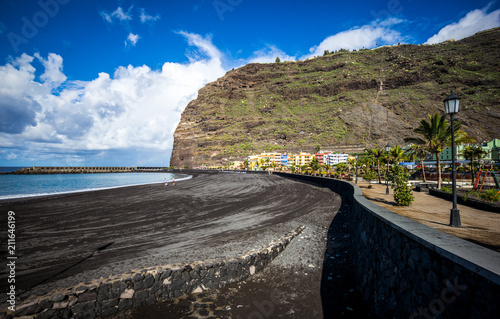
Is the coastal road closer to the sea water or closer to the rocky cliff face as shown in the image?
the sea water

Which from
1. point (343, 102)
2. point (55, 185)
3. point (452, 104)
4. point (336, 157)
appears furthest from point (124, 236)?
point (343, 102)

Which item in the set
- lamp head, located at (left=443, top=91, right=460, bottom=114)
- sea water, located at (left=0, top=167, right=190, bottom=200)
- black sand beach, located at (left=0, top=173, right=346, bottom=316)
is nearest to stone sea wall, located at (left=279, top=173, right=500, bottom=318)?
black sand beach, located at (left=0, top=173, right=346, bottom=316)

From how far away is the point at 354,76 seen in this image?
131500mm

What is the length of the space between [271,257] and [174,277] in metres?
3.39

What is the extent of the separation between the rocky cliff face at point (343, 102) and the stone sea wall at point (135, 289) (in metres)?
82.6

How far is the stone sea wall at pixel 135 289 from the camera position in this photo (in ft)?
14.4

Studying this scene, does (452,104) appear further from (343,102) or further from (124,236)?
(343,102)

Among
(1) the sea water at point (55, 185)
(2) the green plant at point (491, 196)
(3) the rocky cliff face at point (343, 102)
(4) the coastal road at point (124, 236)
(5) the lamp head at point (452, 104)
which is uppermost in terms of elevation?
(3) the rocky cliff face at point (343, 102)

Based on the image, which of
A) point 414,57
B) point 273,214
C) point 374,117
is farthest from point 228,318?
point 414,57

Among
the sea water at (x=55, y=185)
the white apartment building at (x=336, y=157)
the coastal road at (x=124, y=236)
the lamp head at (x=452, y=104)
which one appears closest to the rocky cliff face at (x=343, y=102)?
the white apartment building at (x=336, y=157)

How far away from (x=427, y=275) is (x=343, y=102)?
419 ft

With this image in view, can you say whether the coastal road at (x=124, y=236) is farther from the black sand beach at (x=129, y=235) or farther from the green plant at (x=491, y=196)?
the green plant at (x=491, y=196)

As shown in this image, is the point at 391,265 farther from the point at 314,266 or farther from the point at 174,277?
the point at 174,277

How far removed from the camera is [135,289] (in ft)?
17.0
